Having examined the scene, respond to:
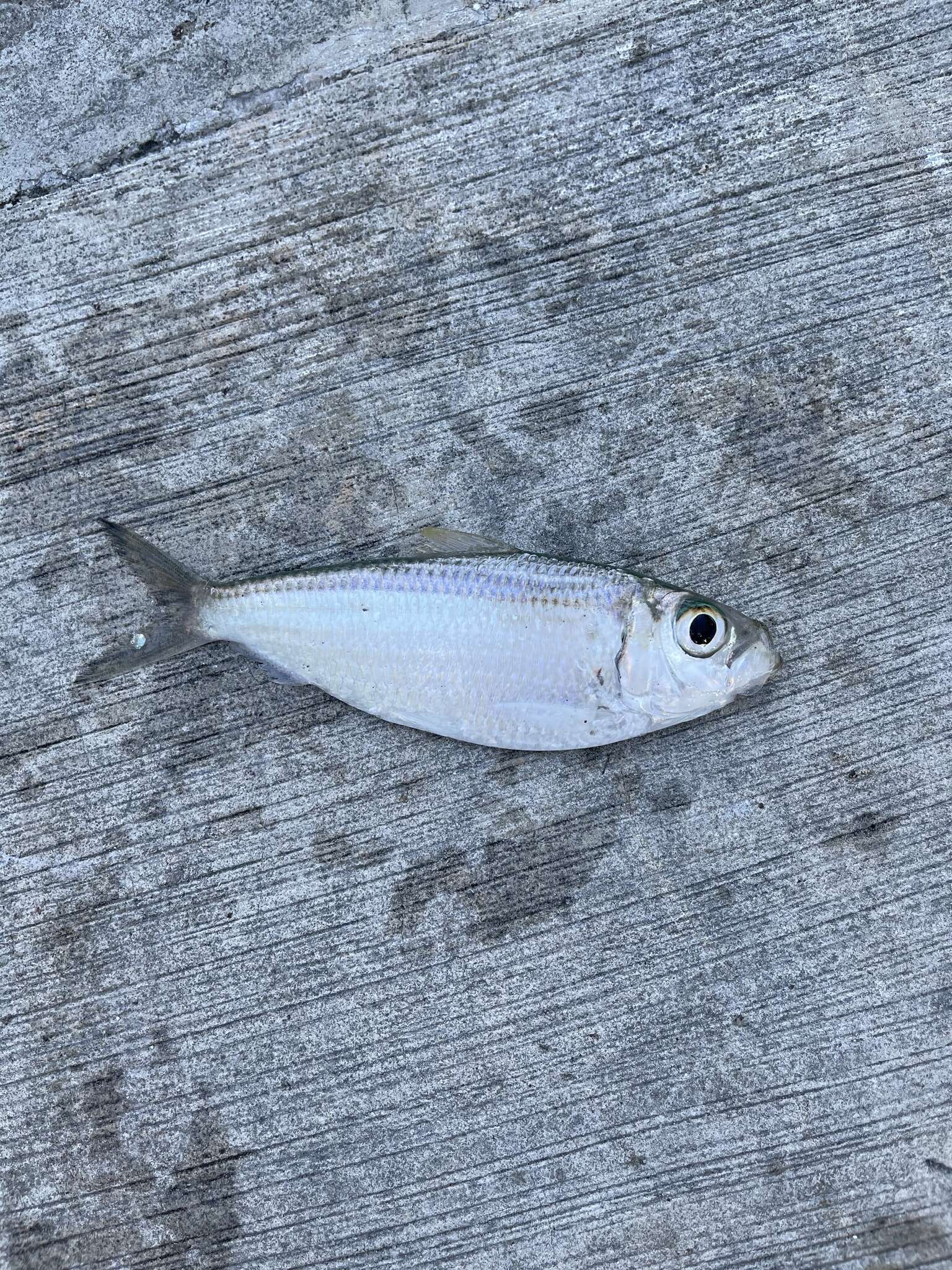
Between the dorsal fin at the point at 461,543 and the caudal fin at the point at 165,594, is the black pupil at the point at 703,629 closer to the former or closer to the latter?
the dorsal fin at the point at 461,543

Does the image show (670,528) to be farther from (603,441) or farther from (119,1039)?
(119,1039)

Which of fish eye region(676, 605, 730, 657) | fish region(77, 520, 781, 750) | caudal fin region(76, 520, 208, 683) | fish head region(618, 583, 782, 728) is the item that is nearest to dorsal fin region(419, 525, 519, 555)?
fish region(77, 520, 781, 750)

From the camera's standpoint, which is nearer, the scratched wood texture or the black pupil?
the black pupil

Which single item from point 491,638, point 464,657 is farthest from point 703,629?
point 464,657

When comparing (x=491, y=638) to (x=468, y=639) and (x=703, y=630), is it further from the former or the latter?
(x=703, y=630)

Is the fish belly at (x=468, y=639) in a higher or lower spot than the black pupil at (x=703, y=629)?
higher

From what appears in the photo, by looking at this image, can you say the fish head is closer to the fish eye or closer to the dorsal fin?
the fish eye

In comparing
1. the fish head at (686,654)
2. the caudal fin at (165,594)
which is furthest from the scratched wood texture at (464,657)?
the fish head at (686,654)
